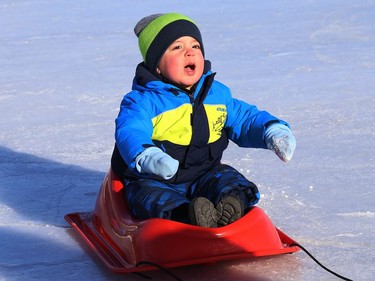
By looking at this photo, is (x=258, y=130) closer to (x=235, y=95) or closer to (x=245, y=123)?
(x=245, y=123)

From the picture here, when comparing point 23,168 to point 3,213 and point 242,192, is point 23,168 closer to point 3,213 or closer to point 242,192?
point 3,213

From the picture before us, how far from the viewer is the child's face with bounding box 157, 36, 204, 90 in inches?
139

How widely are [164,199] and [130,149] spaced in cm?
21

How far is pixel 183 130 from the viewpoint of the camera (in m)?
3.48

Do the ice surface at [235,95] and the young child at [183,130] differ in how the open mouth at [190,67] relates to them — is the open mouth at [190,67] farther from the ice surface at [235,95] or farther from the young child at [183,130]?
the ice surface at [235,95]

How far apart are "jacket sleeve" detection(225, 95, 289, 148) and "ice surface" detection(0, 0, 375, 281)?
0.35 metres

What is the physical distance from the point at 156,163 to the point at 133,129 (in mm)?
257

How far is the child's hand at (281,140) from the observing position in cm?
331

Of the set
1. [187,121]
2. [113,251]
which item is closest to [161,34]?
[187,121]

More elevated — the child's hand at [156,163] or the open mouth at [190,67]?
the open mouth at [190,67]

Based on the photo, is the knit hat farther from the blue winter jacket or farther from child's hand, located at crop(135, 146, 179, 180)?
child's hand, located at crop(135, 146, 179, 180)

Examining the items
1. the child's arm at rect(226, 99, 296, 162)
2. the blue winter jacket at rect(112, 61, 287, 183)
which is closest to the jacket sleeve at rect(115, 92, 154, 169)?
the blue winter jacket at rect(112, 61, 287, 183)

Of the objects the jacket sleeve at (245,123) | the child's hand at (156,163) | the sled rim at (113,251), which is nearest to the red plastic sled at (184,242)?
the sled rim at (113,251)

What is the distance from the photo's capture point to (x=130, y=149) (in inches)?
128
